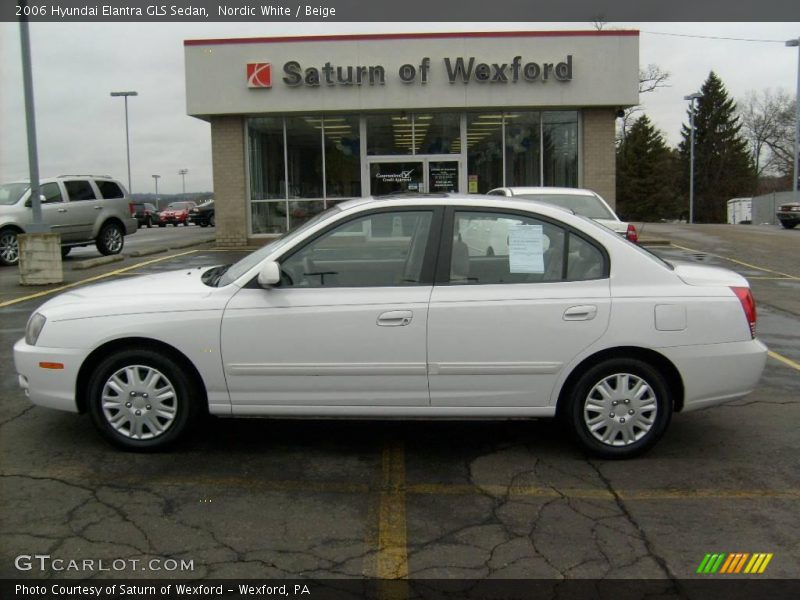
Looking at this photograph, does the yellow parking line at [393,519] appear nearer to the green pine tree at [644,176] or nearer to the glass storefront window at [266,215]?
the glass storefront window at [266,215]

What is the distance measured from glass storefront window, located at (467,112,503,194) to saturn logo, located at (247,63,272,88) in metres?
5.43

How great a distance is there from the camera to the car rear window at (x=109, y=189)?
1762cm

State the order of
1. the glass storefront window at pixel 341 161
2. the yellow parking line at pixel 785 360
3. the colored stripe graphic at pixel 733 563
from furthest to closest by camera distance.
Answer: the glass storefront window at pixel 341 161 < the yellow parking line at pixel 785 360 < the colored stripe graphic at pixel 733 563

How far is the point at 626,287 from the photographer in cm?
457

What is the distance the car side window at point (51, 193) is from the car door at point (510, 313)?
14392 mm

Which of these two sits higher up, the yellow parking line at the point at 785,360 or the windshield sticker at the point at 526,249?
the windshield sticker at the point at 526,249

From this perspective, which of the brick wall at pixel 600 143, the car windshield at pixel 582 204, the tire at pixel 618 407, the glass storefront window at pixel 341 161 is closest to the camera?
the tire at pixel 618 407

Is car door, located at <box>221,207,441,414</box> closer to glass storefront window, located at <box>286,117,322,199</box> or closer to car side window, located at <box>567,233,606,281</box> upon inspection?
car side window, located at <box>567,233,606,281</box>

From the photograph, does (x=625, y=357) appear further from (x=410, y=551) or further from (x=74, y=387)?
(x=74, y=387)

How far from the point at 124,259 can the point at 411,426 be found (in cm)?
1337

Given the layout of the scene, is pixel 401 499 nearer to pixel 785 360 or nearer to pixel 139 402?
pixel 139 402

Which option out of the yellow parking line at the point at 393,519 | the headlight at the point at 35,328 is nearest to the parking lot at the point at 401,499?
the yellow parking line at the point at 393,519

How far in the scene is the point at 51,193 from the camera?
16.6 meters

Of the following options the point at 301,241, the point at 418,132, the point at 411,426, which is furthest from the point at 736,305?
the point at 418,132
